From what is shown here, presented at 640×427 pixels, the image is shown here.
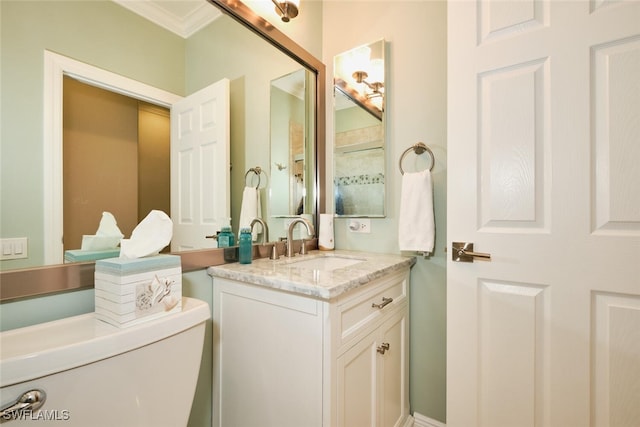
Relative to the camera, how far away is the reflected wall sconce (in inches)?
53.4

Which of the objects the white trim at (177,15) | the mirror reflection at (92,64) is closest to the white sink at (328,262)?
the mirror reflection at (92,64)

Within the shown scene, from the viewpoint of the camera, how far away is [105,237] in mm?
827

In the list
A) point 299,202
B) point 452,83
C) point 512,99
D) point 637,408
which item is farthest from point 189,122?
point 637,408

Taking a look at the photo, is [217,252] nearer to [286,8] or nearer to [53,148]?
[53,148]

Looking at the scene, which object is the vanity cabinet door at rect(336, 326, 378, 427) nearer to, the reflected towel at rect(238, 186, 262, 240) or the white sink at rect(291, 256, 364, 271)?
the white sink at rect(291, 256, 364, 271)

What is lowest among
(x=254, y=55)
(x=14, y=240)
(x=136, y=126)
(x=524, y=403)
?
(x=524, y=403)

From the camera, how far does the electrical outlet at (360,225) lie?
157 cm

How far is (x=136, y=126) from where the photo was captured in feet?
3.02

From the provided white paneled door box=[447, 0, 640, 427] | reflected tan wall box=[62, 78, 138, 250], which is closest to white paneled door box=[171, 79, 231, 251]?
reflected tan wall box=[62, 78, 138, 250]

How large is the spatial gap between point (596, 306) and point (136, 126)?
1627mm

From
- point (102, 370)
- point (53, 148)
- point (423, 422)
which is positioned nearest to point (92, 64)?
point (53, 148)

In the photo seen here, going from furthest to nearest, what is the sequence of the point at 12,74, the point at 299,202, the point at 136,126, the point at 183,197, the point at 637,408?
the point at 299,202
the point at 183,197
the point at 136,126
the point at 637,408
the point at 12,74

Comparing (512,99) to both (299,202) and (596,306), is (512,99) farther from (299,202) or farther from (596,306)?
(299,202)

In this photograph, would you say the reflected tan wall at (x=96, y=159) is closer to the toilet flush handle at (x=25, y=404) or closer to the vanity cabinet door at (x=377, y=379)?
the toilet flush handle at (x=25, y=404)
